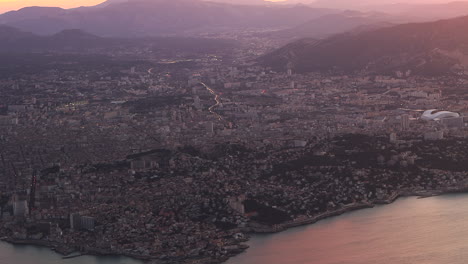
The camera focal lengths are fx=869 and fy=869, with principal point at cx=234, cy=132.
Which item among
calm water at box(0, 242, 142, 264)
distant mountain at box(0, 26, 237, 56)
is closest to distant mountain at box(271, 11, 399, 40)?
distant mountain at box(0, 26, 237, 56)

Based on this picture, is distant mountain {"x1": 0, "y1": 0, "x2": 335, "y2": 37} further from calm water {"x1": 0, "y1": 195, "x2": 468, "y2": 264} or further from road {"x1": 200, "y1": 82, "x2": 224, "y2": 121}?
calm water {"x1": 0, "y1": 195, "x2": 468, "y2": 264}

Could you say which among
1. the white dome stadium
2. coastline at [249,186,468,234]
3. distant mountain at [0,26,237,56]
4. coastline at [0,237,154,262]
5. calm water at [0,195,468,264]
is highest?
the white dome stadium

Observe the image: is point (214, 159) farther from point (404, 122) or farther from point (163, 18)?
point (163, 18)

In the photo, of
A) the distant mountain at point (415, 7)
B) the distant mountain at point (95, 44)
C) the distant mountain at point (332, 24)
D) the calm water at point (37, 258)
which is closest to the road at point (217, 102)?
the calm water at point (37, 258)

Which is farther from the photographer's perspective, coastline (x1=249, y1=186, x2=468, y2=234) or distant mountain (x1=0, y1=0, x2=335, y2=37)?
distant mountain (x1=0, y1=0, x2=335, y2=37)

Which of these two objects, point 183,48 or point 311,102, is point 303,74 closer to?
point 311,102

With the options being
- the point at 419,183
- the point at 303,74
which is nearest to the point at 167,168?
the point at 419,183

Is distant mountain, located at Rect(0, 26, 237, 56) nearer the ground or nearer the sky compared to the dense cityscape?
nearer the ground

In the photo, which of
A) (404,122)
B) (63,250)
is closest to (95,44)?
(404,122)
